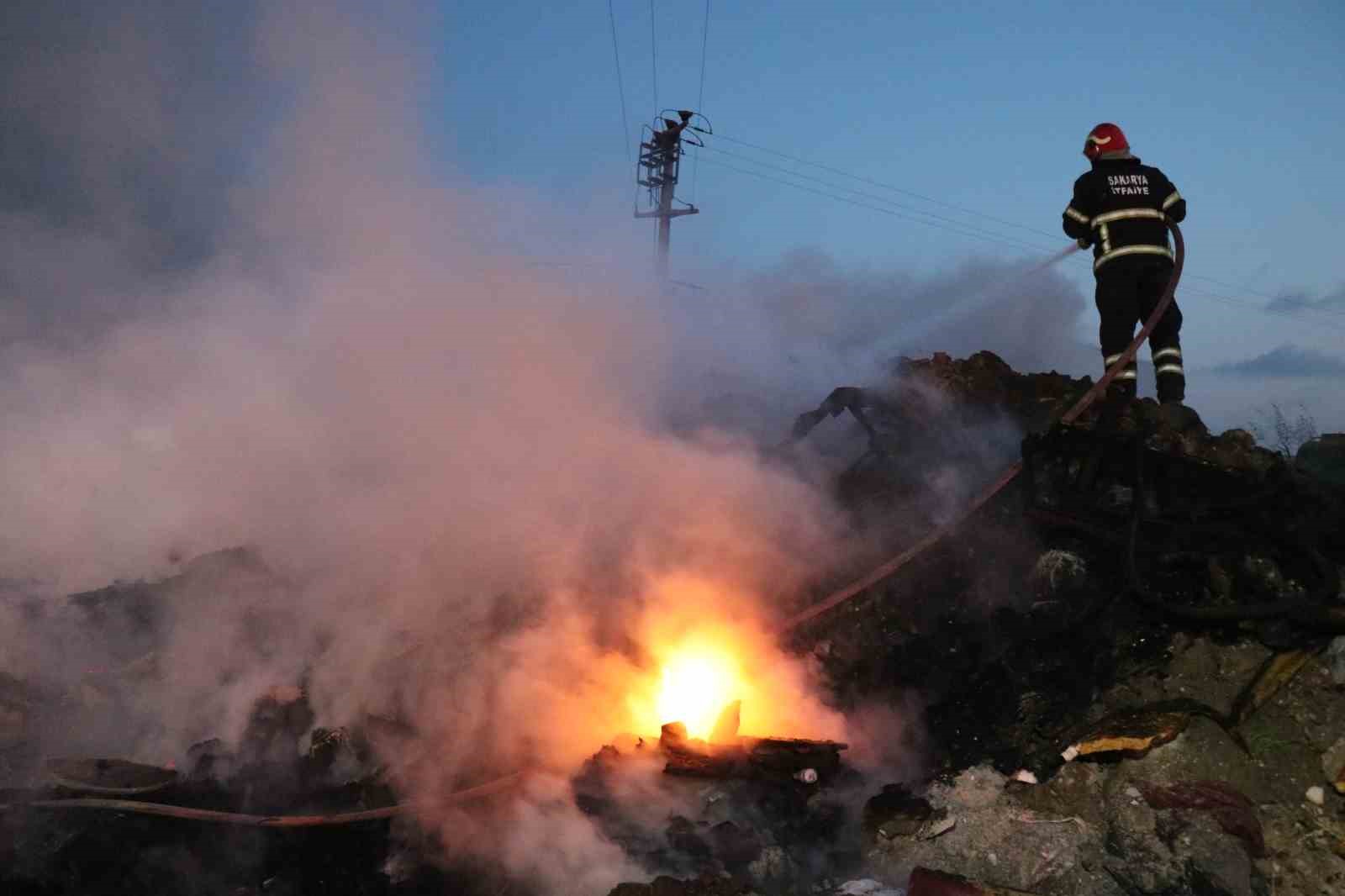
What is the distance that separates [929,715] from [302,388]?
573 cm

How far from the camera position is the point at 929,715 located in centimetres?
405

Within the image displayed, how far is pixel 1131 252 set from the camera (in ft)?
17.2

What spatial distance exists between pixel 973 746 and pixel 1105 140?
14.6 feet

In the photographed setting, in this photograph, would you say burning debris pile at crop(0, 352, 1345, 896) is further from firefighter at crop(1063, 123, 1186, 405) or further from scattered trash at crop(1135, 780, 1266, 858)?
firefighter at crop(1063, 123, 1186, 405)

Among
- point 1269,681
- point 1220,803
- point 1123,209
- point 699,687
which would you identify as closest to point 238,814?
point 699,687

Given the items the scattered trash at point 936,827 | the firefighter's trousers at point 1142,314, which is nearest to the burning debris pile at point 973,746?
the scattered trash at point 936,827

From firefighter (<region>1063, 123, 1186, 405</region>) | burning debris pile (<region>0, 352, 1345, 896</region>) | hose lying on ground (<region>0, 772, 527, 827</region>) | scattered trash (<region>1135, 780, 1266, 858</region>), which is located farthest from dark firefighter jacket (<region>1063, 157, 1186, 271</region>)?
hose lying on ground (<region>0, 772, 527, 827</region>)

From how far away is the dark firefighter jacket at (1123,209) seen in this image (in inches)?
208

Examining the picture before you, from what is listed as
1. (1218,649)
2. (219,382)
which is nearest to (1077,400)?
(1218,649)

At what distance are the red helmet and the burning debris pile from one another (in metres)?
2.15

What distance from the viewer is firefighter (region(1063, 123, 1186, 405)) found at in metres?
5.22

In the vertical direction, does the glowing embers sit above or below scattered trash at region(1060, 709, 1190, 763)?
above

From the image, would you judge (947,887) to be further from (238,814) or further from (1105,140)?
(1105,140)

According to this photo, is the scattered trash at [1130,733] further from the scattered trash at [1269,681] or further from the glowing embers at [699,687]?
the glowing embers at [699,687]
